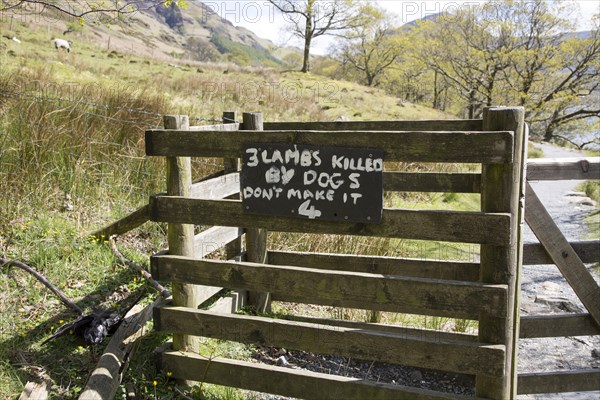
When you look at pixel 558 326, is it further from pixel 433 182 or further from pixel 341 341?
pixel 341 341

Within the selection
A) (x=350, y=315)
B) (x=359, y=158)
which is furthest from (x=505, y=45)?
(x=359, y=158)

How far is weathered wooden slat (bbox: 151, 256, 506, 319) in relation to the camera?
9.31 ft

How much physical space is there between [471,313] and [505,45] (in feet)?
59.5

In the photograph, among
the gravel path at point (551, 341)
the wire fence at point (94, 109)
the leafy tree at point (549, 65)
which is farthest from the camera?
the leafy tree at point (549, 65)

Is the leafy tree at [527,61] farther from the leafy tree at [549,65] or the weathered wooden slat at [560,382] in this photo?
the weathered wooden slat at [560,382]

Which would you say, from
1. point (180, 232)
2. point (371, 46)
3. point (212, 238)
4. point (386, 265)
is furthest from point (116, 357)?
point (371, 46)

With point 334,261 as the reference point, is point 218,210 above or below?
above

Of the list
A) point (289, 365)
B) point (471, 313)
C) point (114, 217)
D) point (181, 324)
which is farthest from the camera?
point (114, 217)

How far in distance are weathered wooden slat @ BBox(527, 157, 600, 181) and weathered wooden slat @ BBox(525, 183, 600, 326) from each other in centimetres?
11

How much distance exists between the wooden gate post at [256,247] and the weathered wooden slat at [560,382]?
215 centimetres

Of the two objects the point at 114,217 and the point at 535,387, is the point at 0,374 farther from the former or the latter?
the point at 535,387

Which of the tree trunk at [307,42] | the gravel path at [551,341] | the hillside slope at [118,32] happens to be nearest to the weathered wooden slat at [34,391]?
the hillside slope at [118,32]

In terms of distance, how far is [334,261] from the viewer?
171 inches

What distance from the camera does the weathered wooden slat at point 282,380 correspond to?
302 cm
